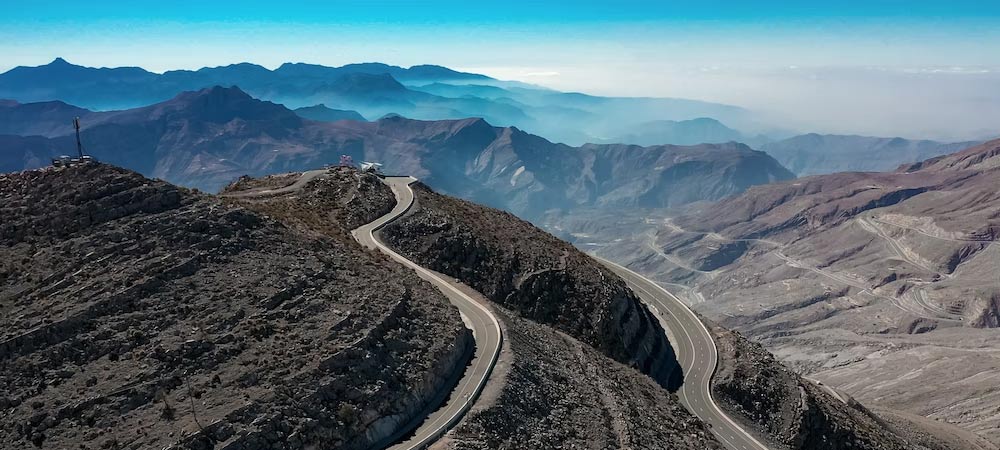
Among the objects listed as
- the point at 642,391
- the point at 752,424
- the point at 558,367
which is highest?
the point at 558,367

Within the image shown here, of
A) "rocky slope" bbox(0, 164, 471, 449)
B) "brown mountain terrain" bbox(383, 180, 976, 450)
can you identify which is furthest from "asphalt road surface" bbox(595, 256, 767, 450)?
"rocky slope" bbox(0, 164, 471, 449)

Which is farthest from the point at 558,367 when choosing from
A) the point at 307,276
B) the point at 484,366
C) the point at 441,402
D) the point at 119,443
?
the point at 119,443

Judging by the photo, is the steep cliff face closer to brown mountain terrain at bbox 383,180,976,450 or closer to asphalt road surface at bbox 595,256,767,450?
brown mountain terrain at bbox 383,180,976,450

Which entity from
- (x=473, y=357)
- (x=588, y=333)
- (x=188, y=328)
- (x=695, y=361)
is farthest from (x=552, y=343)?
(x=188, y=328)

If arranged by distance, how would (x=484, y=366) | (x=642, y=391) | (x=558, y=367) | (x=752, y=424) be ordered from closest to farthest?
(x=484, y=366) < (x=558, y=367) < (x=642, y=391) < (x=752, y=424)

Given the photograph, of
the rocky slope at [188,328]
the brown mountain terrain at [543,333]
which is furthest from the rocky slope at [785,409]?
the rocky slope at [188,328]

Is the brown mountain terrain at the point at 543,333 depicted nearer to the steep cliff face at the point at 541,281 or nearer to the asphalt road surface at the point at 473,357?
the steep cliff face at the point at 541,281

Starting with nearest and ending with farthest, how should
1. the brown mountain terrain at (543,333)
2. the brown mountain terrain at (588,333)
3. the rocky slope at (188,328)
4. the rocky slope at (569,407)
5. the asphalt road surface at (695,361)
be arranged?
the rocky slope at (188,328)
the rocky slope at (569,407)
the brown mountain terrain at (543,333)
the brown mountain terrain at (588,333)
the asphalt road surface at (695,361)

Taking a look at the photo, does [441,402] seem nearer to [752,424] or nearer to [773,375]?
[752,424]
